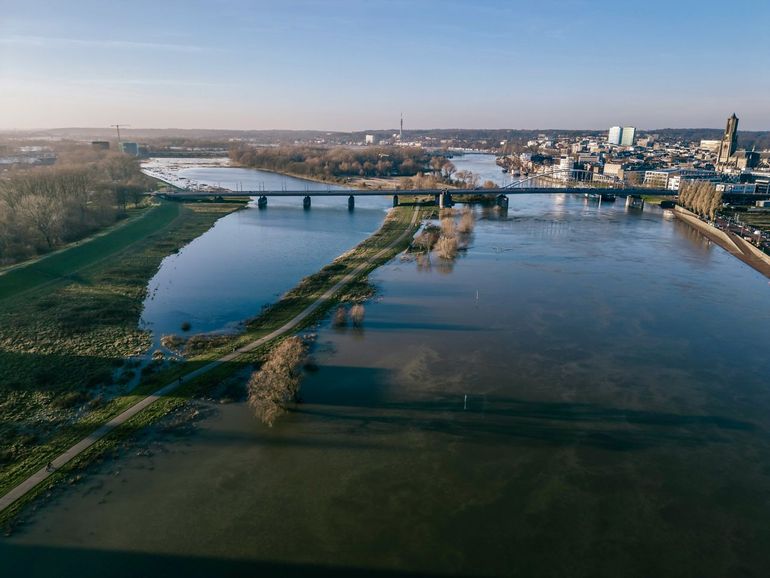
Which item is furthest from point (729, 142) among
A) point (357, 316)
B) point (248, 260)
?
point (357, 316)

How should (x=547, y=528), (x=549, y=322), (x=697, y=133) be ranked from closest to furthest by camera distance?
(x=547, y=528)
(x=549, y=322)
(x=697, y=133)

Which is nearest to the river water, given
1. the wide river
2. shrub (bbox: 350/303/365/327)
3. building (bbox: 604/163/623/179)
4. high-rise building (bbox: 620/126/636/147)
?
shrub (bbox: 350/303/365/327)

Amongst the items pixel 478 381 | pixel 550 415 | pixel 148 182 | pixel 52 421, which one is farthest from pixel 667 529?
pixel 148 182

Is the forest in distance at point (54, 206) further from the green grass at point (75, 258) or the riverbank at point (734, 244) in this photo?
the riverbank at point (734, 244)

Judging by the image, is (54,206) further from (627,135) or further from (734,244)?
(627,135)

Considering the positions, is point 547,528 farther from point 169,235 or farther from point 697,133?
point 697,133

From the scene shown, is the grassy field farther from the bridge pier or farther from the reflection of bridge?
the bridge pier
